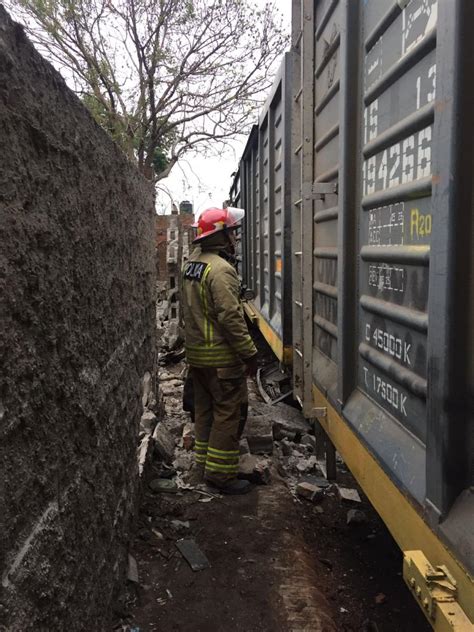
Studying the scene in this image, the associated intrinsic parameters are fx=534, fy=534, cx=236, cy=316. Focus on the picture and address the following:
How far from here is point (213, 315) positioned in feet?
12.5

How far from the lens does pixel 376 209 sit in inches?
79.0

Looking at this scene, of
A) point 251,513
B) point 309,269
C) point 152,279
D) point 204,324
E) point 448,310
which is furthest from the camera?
point 152,279

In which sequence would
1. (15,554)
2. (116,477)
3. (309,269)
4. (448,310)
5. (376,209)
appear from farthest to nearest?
(309,269) < (116,477) < (376,209) < (448,310) < (15,554)

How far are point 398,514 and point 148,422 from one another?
2393mm

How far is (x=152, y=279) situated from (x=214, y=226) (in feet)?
3.00

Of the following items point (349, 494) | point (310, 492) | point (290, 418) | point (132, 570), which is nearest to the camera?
point (132, 570)

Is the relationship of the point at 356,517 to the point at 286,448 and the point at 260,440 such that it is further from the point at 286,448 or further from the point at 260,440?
the point at 286,448

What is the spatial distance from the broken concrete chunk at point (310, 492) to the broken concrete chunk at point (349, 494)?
0.48ft

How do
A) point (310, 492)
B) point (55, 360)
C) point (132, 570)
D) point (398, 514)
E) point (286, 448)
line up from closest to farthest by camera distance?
point (55, 360)
point (398, 514)
point (132, 570)
point (310, 492)
point (286, 448)

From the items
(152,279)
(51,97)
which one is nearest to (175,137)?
(152,279)

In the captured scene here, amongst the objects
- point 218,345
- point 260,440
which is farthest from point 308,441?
point 218,345

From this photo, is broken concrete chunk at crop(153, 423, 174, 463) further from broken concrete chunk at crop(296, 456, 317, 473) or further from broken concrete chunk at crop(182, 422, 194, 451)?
broken concrete chunk at crop(296, 456, 317, 473)

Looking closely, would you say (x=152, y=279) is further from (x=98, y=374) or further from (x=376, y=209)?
(x=376, y=209)

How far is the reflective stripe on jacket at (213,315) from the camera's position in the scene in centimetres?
370
